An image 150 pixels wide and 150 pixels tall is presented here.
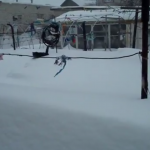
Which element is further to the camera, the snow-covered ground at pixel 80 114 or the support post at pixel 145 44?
the support post at pixel 145 44

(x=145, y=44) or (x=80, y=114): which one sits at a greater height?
(x=145, y=44)

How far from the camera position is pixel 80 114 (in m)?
4.89

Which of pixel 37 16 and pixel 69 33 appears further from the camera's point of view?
pixel 37 16

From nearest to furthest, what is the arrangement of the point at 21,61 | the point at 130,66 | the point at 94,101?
the point at 94,101 → the point at 130,66 → the point at 21,61

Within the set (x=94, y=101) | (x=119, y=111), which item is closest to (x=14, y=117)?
(x=94, y=101)

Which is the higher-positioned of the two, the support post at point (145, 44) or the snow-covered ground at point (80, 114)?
the support post at point (145, 44)

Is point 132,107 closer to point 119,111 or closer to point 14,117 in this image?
point 119,111

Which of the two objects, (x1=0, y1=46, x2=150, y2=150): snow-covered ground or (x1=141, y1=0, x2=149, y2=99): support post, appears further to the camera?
(x1=141, y1=0, x2=149, y2=99): support post

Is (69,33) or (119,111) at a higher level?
(69,33)

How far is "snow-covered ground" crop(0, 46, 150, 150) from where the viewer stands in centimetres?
423

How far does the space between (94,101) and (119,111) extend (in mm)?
908

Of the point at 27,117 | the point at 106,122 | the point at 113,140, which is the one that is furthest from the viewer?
the point at 27,117

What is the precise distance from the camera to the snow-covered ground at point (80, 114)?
13.9ft

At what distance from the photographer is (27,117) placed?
522 centimetres
